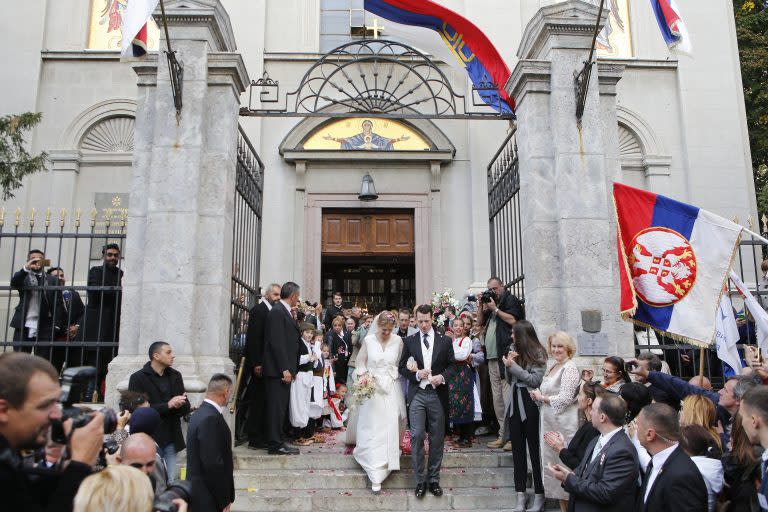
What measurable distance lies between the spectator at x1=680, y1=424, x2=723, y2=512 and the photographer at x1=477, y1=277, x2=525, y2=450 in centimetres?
452

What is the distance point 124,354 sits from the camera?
8438 millimetres

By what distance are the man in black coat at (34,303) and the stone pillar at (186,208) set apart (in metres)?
1.67

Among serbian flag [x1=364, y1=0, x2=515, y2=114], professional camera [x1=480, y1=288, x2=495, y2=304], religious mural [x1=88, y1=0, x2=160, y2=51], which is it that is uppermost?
religious mural [x1=88, y1=0, x2=160, y2=51]

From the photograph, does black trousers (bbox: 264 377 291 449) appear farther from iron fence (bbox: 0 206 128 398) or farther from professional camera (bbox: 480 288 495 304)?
professional camera (bbox: 480 288 495 304)

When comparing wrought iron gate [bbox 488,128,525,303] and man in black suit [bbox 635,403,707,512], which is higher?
wrought iron gate [bbox 488,128,525,303]

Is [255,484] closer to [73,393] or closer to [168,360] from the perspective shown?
[168,360]

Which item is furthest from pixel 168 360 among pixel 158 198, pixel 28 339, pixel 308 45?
pixel 308 45

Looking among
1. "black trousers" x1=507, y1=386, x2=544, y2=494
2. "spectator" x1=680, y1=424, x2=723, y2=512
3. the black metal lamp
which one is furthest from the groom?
the black metal lamp

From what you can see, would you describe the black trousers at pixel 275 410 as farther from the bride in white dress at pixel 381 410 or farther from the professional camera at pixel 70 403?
the professional camera at pixel 70 403

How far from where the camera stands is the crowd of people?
8.41 ft

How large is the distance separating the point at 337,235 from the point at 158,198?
776 cm

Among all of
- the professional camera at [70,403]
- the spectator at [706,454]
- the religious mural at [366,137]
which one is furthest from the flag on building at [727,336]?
the religious mural at [366,137]

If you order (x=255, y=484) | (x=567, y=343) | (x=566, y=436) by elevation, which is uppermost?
(x=567, y=343)

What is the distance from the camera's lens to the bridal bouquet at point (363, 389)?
8.26 metres
